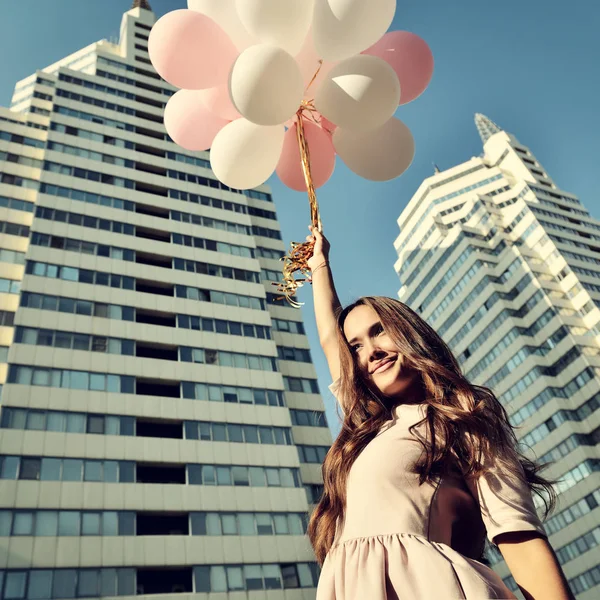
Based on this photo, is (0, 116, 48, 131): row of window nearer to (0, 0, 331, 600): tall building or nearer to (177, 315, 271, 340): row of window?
(0, 0, 331, 600): tall building

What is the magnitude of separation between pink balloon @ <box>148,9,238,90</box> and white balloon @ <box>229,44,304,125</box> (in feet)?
1.88

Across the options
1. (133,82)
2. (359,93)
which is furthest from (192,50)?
(133,82)

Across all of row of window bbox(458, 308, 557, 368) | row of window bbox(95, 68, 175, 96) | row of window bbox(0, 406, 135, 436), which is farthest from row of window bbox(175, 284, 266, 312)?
row of window bbox(458, 308, 557, 368)

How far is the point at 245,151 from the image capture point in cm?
390

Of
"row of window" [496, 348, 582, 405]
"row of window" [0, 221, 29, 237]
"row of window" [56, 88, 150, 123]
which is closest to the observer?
"row of window" [0, 221, 29, 237]

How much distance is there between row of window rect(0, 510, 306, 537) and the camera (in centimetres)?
2088

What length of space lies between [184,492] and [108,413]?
17.3 ft

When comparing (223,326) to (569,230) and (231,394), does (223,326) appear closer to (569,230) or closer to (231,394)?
(231,394)

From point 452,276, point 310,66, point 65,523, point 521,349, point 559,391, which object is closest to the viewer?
point 310,66

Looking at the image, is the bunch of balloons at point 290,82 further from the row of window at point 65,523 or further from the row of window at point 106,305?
the row of window at point 106,305

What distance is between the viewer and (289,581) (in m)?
23.4

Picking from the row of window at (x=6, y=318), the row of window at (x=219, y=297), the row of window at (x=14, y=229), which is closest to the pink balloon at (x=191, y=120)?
the row of window at (x=6, y=318)

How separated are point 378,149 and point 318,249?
50.6 inches

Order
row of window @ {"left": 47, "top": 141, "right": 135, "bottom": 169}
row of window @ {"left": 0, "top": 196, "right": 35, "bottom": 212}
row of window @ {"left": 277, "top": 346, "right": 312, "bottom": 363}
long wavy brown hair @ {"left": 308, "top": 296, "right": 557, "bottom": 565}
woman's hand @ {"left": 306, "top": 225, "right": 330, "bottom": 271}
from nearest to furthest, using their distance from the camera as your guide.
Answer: long wavy brown hair @ {"left": 308, "top": 296, "right": 557, "bottom": 565} < woman's hand @ {"left": 306, "top": 225, "right": 330, "bottom": 271} < row of window @ {"left": 0, "top": 196, "right": 35, "bottom": 212} < row of window @ {"left": 277, "top": 346, "right": 312, "bottom": 363} < row of window @ {"left": 47, "top": 141, "right": 135, "bottom": 169}
